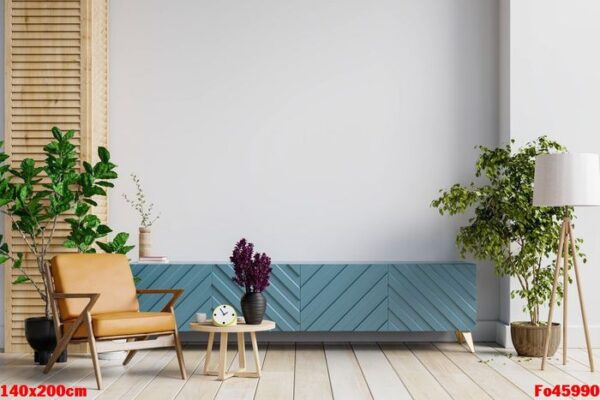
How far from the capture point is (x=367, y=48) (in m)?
7.15

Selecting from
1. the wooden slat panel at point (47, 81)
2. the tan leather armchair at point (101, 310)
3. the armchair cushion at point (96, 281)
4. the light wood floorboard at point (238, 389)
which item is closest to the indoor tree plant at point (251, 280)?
the light wood floorboard at point (238, 389)

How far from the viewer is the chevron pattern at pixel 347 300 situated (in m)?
6.57

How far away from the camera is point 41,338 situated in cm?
600

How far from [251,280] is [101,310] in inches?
43.4

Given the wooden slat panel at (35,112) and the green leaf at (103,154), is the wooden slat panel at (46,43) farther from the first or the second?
the green leaf at (103,154)

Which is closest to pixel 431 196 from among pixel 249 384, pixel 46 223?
pixel 249 384

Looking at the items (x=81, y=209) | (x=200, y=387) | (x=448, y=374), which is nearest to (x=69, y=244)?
(x=81, y=209)

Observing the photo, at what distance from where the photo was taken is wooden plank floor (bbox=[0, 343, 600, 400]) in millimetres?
4879

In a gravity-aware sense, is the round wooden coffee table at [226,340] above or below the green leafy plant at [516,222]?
below

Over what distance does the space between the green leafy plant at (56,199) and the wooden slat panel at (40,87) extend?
16 centimetres

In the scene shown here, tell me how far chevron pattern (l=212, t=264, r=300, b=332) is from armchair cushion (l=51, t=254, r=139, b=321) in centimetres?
90

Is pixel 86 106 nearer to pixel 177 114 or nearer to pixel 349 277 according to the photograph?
pixel 177 114

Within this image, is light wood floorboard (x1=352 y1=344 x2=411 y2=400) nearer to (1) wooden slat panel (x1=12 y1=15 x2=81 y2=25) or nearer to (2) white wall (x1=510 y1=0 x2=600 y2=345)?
(2) white wall (x1=510 y1=0 x2=600 y2=345)

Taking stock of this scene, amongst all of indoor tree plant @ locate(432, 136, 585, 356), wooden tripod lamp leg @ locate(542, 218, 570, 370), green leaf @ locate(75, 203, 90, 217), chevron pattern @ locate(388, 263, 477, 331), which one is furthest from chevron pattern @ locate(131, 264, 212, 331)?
wooden tripod lamp leg @ locate(542, 218, 570, 370)
